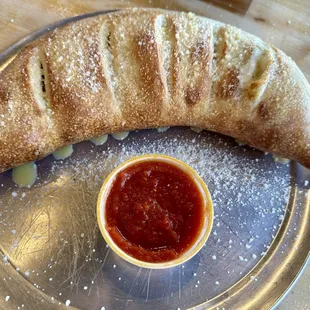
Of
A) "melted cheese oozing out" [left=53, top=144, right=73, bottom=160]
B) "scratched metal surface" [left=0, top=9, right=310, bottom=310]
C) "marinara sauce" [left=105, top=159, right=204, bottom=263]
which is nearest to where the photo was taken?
"marinara sauce" [left=105, top=159, right=204, bottom=263]

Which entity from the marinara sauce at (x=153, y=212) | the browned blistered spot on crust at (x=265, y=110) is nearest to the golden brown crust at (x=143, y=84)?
the browned blistered spot on crust at (x=265, y=110)

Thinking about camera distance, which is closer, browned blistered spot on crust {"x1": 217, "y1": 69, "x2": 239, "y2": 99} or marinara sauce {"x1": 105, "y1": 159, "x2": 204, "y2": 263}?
marinara sauce {"x1": 105, "y1": 159, "x2": 204, "y2": 263}

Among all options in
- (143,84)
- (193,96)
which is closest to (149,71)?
(143,84)

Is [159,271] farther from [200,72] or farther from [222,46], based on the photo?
[222,46]

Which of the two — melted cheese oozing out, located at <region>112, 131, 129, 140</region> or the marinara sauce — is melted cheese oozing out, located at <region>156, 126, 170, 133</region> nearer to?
melted cheese oozing out, located at <region>112, 131, 129, 140</region>

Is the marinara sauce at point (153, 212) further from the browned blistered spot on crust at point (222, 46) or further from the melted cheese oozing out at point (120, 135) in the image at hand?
the browned blistered spot on crust at point (222, 46)

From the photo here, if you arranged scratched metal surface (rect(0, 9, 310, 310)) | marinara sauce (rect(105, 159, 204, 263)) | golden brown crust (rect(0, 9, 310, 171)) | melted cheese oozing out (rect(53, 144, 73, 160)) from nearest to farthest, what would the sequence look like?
marinara sauce (rect(105, 159, 204, 263))
golden brown crust (rect(0, 9, 310, 171))
scratched metal surface (rect(0, 9, 310, 310))
melted cheese oozing out (rect(53, 144, 73, 160))

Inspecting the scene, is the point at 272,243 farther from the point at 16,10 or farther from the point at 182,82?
the point at 16,10

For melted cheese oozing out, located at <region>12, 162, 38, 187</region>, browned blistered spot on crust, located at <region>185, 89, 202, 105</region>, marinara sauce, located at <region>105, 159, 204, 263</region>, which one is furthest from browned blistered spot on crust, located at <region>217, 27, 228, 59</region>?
melted cheese oozing out, located at <region>12, 162, 38, 187</region>

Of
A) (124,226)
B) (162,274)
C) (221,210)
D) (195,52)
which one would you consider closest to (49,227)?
(124,226)
